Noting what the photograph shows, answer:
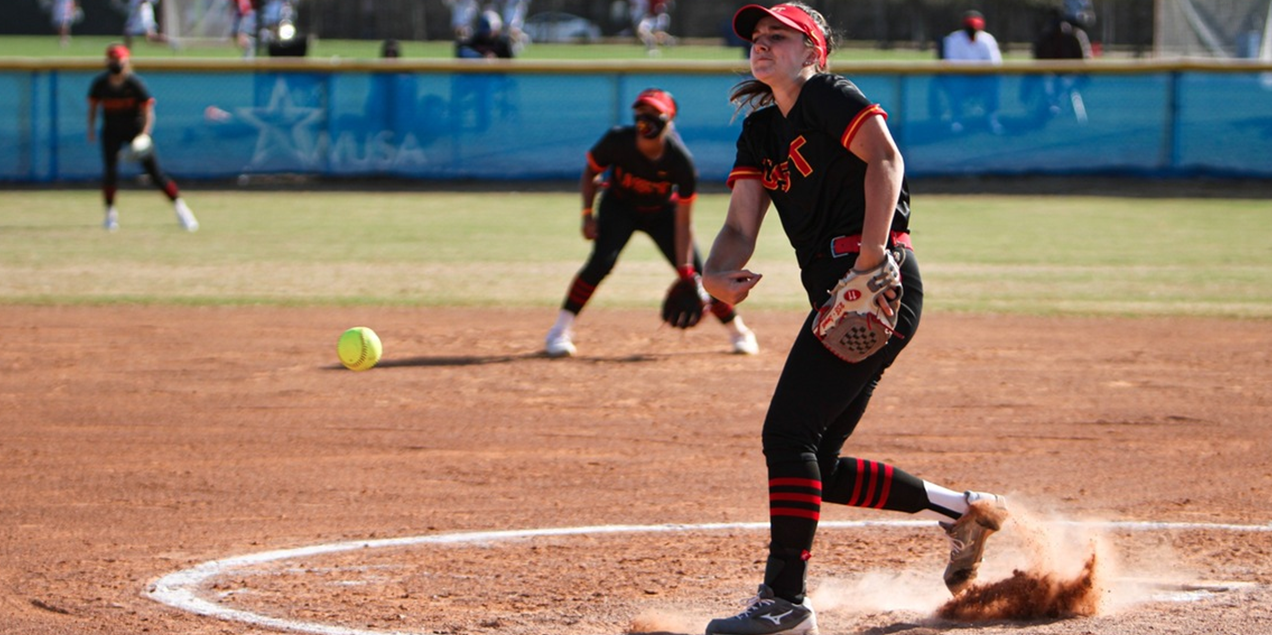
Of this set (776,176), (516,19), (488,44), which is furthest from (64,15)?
(776,176)

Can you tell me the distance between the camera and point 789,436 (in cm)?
461

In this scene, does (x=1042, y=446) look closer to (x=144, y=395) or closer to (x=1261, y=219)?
(x=144, y=395)

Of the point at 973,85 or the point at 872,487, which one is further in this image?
the point at 973,85

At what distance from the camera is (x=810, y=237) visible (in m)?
4.76

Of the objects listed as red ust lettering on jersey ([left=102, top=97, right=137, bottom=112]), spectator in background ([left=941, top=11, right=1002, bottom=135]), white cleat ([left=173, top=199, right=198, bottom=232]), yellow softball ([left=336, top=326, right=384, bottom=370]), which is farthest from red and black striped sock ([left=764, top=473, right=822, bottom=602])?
spectator in background ([left=941, top=11, right=1002, bottom=135])

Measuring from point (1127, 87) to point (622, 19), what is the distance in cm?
3005

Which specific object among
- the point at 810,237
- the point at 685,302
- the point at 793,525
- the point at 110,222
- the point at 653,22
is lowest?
the point at 110,222

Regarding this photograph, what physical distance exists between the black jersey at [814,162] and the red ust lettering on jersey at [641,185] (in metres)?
5.22

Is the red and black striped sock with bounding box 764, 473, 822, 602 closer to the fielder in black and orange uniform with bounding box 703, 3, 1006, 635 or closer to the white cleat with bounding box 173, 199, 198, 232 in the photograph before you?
the fielder in black and orange uniform with bounding box 703, 3, 1006, 635

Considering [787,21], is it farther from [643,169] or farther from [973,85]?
[973,85]

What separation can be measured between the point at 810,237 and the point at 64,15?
4052cm

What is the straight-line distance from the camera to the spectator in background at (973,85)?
2348cm

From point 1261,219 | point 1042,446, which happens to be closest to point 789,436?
point 1042,446

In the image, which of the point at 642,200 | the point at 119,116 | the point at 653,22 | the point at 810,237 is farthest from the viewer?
the point at 653,22
